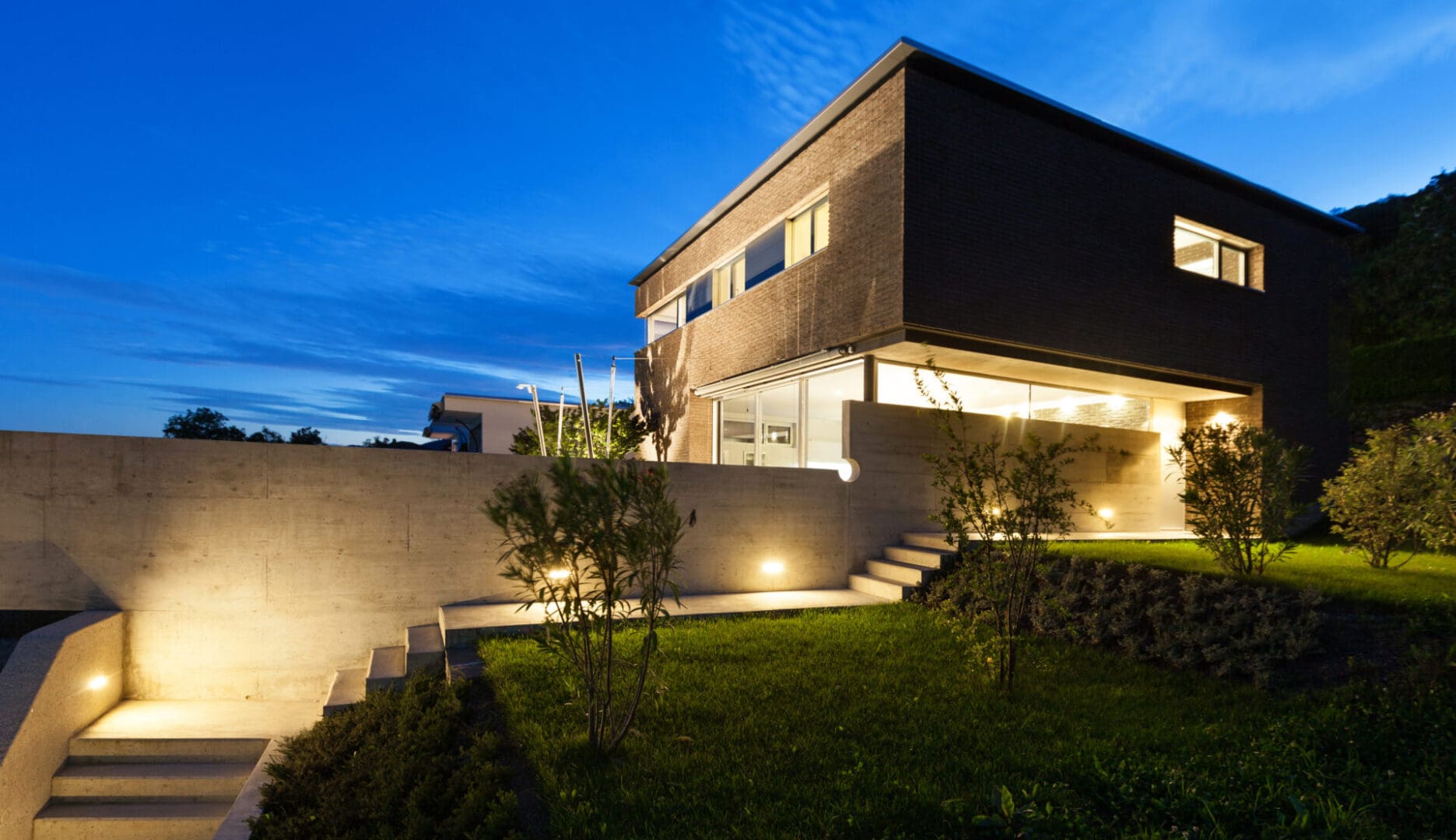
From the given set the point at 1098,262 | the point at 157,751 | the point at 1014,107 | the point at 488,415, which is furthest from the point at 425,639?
the point at 488,415

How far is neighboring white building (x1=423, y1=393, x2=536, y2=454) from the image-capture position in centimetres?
2253

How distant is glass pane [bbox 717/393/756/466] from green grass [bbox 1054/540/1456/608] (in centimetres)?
673

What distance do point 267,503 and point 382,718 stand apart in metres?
3.21

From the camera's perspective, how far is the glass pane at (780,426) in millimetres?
12625

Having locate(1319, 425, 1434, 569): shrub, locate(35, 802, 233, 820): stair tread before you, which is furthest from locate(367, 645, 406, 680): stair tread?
locate(1319, 425, 1434, 569): shrub

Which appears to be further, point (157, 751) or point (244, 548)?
point (244, 548)

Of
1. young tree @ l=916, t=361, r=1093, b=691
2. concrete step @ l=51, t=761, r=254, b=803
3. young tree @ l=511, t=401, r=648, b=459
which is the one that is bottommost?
concrete step @ l=51, t=761, r=254, b=803

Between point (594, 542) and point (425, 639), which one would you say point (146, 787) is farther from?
point (594, 542)

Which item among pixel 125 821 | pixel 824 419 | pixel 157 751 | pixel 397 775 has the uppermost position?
pixel 824 419

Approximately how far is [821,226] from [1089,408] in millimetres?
6839

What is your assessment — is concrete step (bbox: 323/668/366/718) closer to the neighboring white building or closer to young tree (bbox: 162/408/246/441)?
the neighboring white building

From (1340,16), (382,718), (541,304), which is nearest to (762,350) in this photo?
(382,718)

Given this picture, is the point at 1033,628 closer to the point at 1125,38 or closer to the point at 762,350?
the point at 762,350

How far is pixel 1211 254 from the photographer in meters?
13.2
